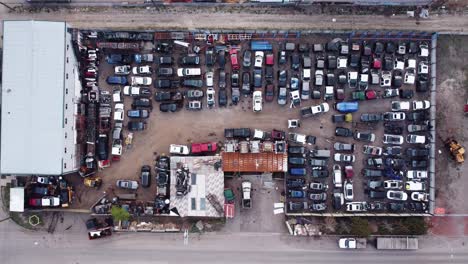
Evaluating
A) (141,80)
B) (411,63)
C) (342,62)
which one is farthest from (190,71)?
(411,63)

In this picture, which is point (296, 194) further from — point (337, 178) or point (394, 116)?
point (394, 116)

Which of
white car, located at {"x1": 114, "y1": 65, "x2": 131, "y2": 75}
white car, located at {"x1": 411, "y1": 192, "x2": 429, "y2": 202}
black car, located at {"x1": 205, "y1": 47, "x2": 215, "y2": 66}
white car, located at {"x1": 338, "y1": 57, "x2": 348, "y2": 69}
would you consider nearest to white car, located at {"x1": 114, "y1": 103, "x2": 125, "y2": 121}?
white car, located at {"x1": 114, "y1": 65, "x2": 131, "y2": 75}

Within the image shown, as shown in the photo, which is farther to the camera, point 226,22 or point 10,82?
point 226,22

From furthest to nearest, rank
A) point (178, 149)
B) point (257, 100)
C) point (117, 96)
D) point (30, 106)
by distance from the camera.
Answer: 1. point (117, 96)
2. point (257, 100)
3. point (178, 149)
4. point (30, 106)

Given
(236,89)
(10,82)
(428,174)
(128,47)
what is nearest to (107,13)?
(128,47)

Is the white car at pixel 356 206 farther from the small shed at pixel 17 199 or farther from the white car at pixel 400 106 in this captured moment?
the small shed at pixel 17 199

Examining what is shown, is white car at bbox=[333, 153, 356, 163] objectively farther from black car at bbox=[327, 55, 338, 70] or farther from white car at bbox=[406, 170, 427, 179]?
black car at bbox=[327, 55, 338, 70]

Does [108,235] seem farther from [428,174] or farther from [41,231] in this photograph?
[428,174]
